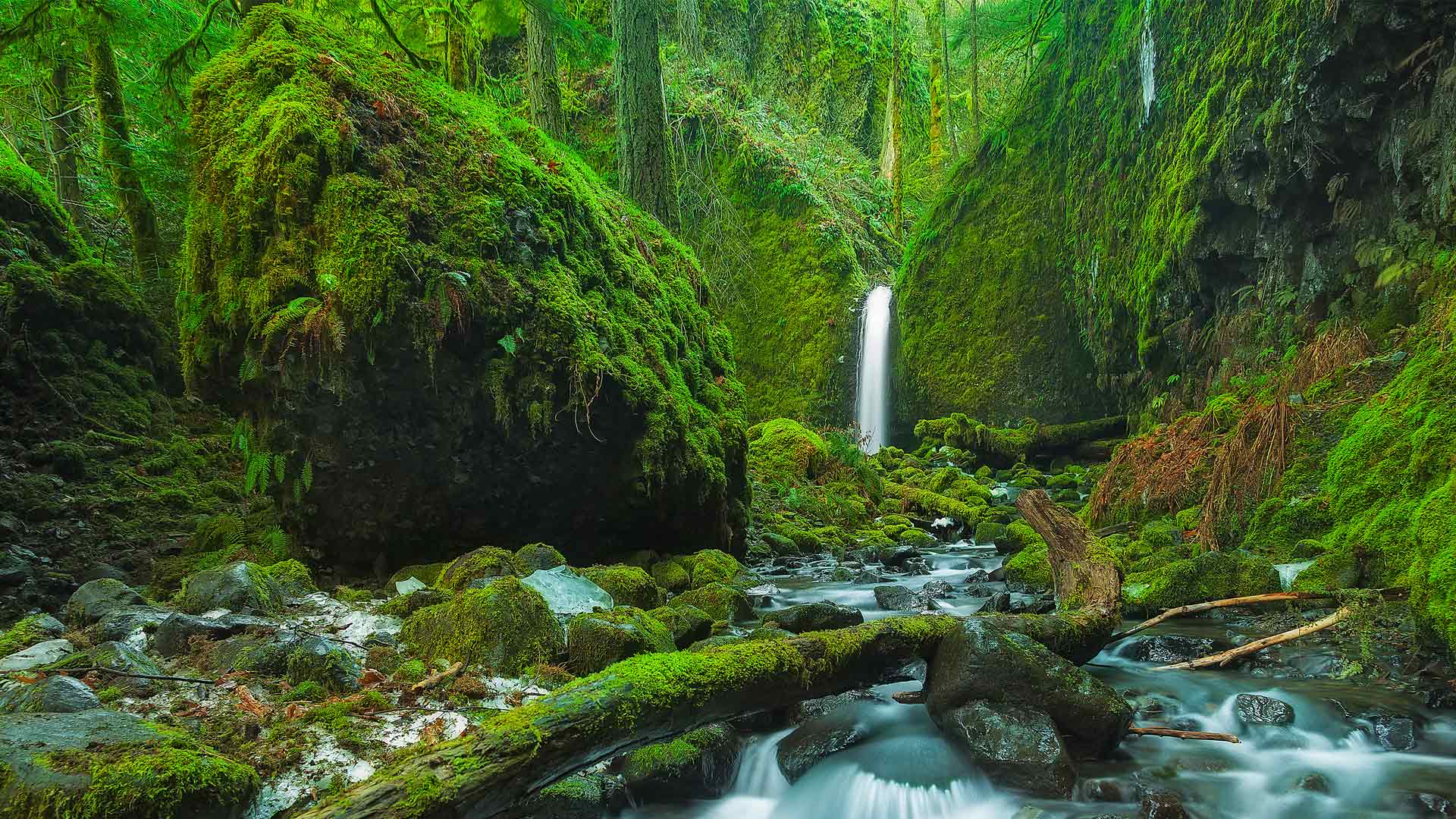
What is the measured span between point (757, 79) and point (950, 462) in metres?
12.2

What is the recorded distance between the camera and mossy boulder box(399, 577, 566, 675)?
295 centimetres

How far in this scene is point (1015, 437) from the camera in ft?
40.2

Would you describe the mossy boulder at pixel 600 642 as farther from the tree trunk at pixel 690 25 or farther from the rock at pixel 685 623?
the tree trunk at pixel 690 25

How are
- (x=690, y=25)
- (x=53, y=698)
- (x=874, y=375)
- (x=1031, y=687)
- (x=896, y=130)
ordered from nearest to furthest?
1. (x=53, y=698)
2. (x=1031, y=687)
3. (x=690, y=25)
4. (x=874, y=375)
5. (x=896, y=130)

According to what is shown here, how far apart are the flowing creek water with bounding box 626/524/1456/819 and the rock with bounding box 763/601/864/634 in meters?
0.49

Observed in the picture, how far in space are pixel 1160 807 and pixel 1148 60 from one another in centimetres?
993

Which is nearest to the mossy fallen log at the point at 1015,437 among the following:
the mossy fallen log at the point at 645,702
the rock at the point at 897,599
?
the rock at the point at 897,599

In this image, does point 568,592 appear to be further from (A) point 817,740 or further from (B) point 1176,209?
(B) point 1176,209

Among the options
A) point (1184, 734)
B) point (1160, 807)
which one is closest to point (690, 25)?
point (1184, 734)

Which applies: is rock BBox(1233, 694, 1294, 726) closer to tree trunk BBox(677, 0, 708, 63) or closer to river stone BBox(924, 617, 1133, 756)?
river stone BBox(924, 617, 1133, 756)

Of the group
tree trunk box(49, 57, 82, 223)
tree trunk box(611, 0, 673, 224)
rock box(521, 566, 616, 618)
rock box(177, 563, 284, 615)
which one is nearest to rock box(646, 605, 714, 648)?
rock box(521, 566, 616, 618)

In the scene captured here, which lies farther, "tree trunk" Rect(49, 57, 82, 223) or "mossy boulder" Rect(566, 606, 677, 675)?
"tree trunk" Rect(49, 57, 82, 223)

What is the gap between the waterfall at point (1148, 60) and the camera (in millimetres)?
9523

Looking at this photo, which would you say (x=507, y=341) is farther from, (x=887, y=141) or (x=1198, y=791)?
(x=887, y=141)
